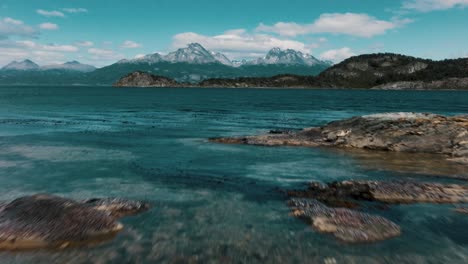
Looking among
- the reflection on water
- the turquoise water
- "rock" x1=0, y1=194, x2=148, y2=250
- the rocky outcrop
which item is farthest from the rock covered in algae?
the rocky outcrop

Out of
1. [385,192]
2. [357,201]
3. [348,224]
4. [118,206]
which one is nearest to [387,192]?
[385,192]

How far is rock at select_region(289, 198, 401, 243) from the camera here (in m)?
13.4

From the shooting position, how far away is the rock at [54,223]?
497 inches

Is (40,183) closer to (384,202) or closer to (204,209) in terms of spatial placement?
(204,209)

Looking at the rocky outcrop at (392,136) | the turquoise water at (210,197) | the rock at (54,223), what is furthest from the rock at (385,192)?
the rocky outcrop at (392,136)

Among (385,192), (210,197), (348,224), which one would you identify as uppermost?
(348,224)

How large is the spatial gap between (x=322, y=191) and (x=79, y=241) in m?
11.8

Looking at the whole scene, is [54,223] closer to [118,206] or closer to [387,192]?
[118,206]

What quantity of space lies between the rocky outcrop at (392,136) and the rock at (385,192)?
1222cm

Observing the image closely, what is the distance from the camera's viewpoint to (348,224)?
14.2 m

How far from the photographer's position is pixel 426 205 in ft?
58.0

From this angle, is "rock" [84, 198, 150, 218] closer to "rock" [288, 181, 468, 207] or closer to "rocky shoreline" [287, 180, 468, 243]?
"rocky shoreline" [287, 180, 468, 243]

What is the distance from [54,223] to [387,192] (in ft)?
49.0

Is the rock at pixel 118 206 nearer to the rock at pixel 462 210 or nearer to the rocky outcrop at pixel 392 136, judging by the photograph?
the rock at pixel 462 210
